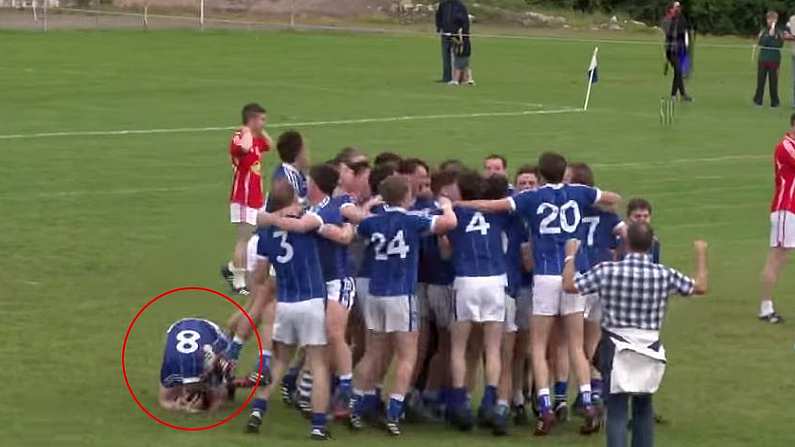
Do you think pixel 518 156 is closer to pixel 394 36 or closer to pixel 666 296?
pixel 666 296

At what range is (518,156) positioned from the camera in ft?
94.7

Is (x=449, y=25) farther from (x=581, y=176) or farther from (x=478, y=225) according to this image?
(x=478, y=225)

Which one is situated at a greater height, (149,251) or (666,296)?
(666,296)

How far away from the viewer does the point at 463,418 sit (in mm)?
12938

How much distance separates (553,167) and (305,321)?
7.01 feet

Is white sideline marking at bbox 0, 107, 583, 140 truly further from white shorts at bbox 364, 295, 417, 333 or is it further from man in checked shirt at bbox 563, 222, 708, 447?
man in checked shirt at bbox 563, 222, 708, 447

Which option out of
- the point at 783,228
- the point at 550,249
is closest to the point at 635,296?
the point at 550,249

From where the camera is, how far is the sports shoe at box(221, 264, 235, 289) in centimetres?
1811

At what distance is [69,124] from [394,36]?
89.2ft

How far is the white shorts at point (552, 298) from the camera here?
504 inches

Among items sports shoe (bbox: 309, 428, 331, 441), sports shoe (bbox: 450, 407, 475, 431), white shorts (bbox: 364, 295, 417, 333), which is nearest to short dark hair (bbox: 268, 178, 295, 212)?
white shorts (bbox: 364, 295, 417, 333)

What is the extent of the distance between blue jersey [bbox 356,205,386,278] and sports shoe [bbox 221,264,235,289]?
17.2 feet

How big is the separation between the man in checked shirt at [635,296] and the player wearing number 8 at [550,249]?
1.41 metres

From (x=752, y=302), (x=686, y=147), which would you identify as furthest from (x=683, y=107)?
(x=752, y=302)
